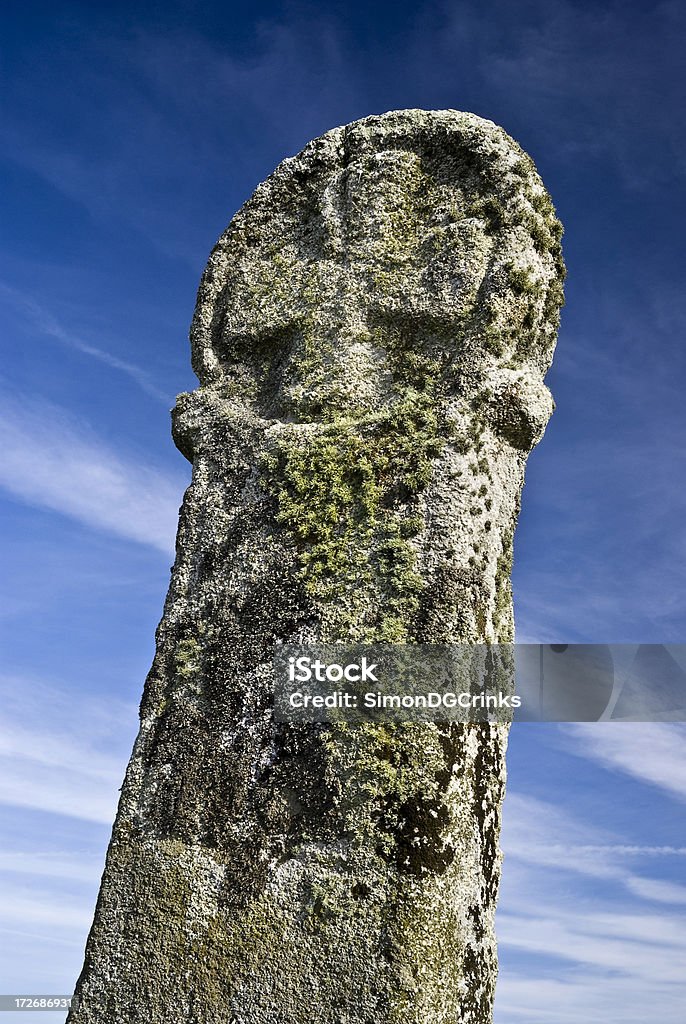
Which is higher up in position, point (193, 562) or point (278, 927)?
point (193, 562)

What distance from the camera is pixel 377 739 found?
11.2 feet

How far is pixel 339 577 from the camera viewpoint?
12.1ft

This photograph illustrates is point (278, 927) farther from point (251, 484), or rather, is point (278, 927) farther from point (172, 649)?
point (251, 484)

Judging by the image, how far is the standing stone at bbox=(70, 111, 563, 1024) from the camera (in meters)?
3.27

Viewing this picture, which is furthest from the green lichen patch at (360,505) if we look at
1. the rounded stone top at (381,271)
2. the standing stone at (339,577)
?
the rounded stone top at (381,271)

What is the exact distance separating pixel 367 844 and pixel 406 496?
1.33m

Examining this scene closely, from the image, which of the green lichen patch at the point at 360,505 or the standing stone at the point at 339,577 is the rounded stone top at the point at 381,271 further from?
the green lichen patch at the point at 360,505

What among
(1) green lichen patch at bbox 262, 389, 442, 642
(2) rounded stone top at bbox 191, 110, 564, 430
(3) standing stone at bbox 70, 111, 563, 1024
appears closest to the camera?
(3) standing stone at bbox 70, 111, 563, 1024

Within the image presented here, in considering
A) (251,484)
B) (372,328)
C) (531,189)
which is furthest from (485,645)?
(531,189)

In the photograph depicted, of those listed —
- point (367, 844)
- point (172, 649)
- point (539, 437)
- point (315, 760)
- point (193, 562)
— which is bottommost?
point (367, 844)

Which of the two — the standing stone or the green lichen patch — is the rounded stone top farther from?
the green lichen patch

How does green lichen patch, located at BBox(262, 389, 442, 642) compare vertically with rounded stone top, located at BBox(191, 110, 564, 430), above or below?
below

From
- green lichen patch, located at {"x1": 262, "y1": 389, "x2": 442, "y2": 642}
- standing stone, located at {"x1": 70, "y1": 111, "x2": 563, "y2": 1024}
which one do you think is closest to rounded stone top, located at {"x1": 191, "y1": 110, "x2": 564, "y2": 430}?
standing stone, located at {"x1": 70, "y1": 111, "x2": 563, "y2": 1024}

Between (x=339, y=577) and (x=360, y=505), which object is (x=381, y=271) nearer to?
(x=360, y=505)
